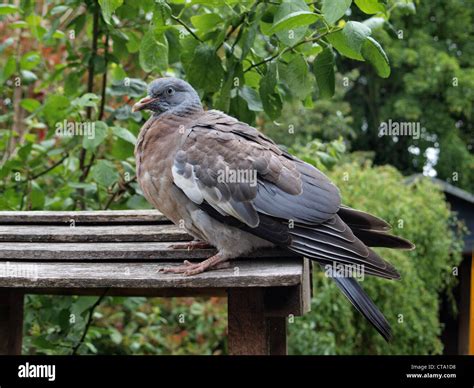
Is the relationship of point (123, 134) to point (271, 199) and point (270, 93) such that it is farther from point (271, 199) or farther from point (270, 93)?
point (271, 199)

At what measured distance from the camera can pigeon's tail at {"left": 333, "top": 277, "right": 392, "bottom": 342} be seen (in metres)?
2.82

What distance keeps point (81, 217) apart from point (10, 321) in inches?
23.2

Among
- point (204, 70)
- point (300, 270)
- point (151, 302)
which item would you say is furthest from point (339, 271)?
point (151, 302)

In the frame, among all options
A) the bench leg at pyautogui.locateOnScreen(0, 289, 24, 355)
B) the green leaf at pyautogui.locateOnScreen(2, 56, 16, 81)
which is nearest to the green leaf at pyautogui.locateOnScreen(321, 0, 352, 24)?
the bench leg at pyautogui.locateOnScreen(0, 289, 24, 355)

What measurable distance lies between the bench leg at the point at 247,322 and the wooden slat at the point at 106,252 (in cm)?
26

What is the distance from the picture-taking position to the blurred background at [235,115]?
11.2ft

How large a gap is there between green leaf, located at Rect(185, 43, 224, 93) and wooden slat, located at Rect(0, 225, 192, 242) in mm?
695

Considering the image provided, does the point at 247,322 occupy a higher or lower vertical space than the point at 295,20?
lower

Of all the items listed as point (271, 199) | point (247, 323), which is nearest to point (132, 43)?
point (271, 199)

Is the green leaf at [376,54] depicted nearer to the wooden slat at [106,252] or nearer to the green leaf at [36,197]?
the wooden slat at [106,252]

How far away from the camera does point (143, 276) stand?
260 cm

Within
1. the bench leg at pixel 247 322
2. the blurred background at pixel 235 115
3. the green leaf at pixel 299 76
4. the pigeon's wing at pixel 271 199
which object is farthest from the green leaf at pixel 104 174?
the bench leg at pixel 247 322

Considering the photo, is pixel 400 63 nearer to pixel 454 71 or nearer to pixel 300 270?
pixel 454 71
